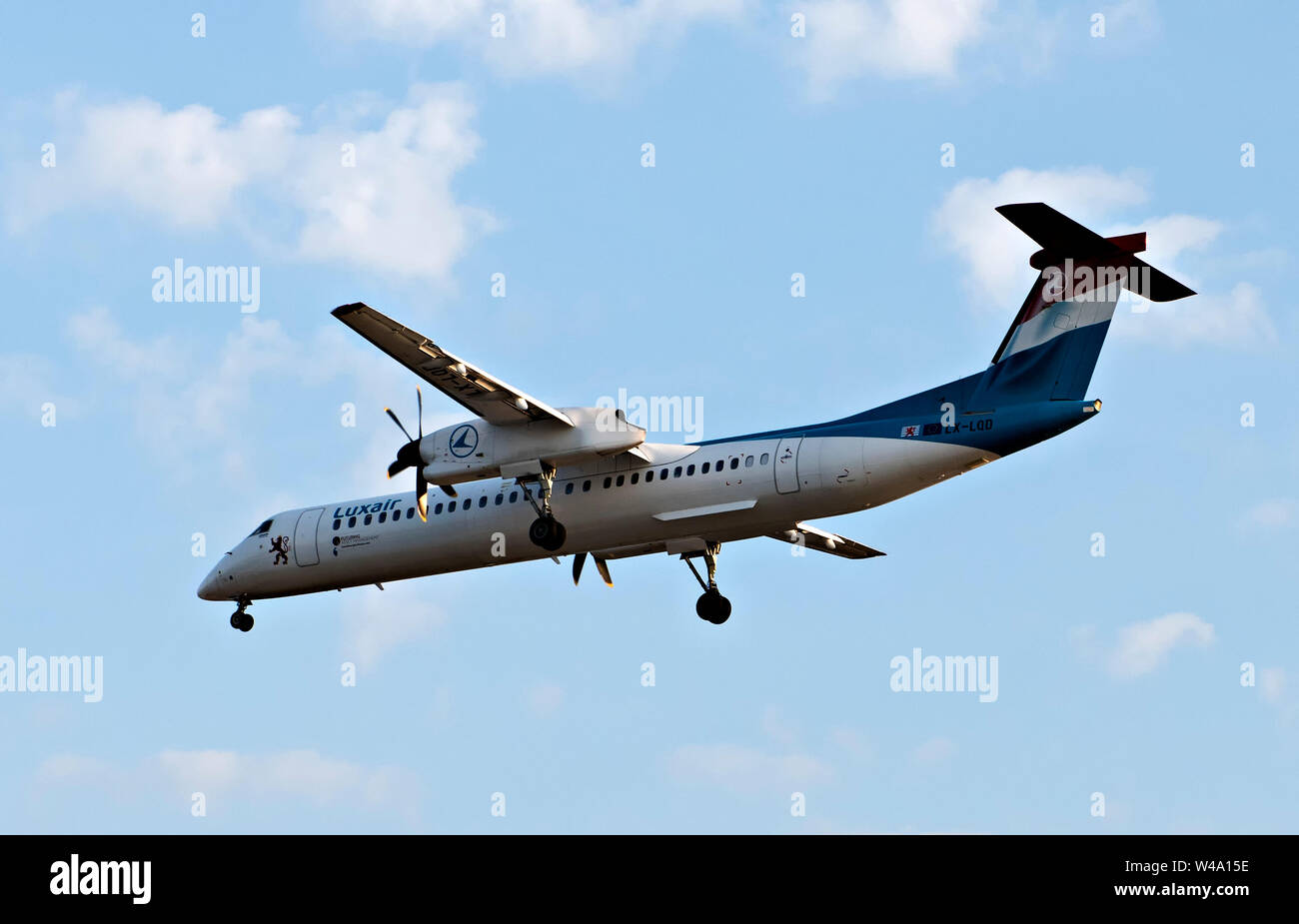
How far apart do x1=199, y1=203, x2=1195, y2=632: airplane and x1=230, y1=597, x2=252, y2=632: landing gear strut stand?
1780 millimetres

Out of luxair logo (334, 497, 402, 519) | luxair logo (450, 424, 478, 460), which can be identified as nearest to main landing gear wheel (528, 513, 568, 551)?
luxair logo (450, 424, 478, 460)

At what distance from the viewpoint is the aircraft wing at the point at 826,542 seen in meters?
34.1

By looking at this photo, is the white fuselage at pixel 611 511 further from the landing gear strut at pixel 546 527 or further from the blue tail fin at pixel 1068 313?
the blue tail fin at pixel 1068 313

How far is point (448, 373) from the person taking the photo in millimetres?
28125

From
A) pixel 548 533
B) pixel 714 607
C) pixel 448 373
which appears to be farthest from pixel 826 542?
pixel 448 373

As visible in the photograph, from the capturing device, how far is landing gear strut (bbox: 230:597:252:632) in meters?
34.5

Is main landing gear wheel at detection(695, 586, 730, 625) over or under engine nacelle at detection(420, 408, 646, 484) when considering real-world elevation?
under

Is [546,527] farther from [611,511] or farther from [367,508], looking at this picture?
[367,508]
